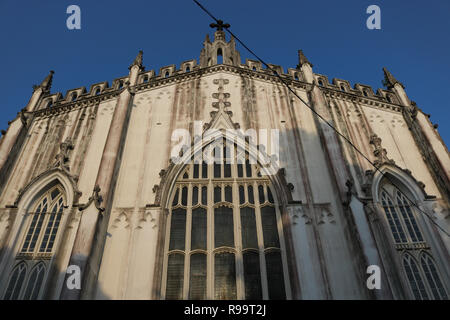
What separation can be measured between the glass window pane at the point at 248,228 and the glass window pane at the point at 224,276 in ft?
2.25

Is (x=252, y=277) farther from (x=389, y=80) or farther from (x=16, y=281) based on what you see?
(x=389, y=80)

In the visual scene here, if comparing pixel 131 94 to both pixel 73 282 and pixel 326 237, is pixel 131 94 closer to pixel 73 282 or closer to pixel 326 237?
pixel 73 282

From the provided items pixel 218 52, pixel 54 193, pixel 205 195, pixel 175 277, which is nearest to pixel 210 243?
pixel 175 277

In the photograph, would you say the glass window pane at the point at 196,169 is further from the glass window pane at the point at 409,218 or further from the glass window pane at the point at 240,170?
the glass window pane at the point at 409,218

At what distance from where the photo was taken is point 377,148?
14875 mm

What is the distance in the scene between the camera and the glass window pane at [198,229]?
12.2 metres

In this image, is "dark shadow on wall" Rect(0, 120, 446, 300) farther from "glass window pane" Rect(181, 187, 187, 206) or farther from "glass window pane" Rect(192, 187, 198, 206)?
"glass window pane" Rect(192, 187, 198, 206)

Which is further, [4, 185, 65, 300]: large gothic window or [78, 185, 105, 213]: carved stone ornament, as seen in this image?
[78, 185, 105, 213]: carved stone ornament

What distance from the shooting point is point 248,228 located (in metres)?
12.5

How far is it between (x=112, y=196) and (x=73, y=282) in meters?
3.79

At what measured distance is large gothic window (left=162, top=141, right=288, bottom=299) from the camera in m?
11.2

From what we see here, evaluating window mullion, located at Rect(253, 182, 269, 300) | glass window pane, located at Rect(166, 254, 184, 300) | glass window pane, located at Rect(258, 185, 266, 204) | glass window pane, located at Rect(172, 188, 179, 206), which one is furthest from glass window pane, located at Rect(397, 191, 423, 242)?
glass window pane, located at Rect(172, 188, 179, 206)

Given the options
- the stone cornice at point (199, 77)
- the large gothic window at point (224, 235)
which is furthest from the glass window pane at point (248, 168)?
the stone cornice at point (199, 77)
